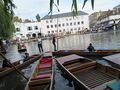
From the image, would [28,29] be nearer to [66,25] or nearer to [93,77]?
[66,25]

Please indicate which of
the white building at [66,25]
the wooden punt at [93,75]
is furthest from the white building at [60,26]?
the wooden punt at [93,75]

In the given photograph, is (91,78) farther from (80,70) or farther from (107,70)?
(80,70)

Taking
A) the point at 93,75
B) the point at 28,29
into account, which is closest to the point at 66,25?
the point at 28,29

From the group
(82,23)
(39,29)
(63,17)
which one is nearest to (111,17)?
(82,23)

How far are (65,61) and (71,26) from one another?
8689 centimetres

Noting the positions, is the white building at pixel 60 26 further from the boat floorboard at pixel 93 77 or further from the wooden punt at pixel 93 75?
the boat floorboard at pixel 93 77

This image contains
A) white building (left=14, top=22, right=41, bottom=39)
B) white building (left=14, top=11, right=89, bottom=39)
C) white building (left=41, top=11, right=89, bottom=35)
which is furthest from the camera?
white building (left=41, top=11, right=89, bottom=35)

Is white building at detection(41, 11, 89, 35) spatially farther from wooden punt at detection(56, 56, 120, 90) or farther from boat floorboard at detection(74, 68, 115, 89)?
boat floorboard at detection(74, 68, 115, 89)

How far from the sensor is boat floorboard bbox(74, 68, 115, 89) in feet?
31.8

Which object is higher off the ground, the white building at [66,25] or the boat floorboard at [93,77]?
the white building at [66,25]

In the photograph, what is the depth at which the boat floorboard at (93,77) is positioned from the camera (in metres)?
9.70

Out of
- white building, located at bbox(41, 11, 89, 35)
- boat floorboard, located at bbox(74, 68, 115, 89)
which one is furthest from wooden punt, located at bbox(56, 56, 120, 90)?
white building, located at bbox(41, 11, 89, 35)

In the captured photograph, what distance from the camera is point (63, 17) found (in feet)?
336

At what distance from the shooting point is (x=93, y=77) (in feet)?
35.1
